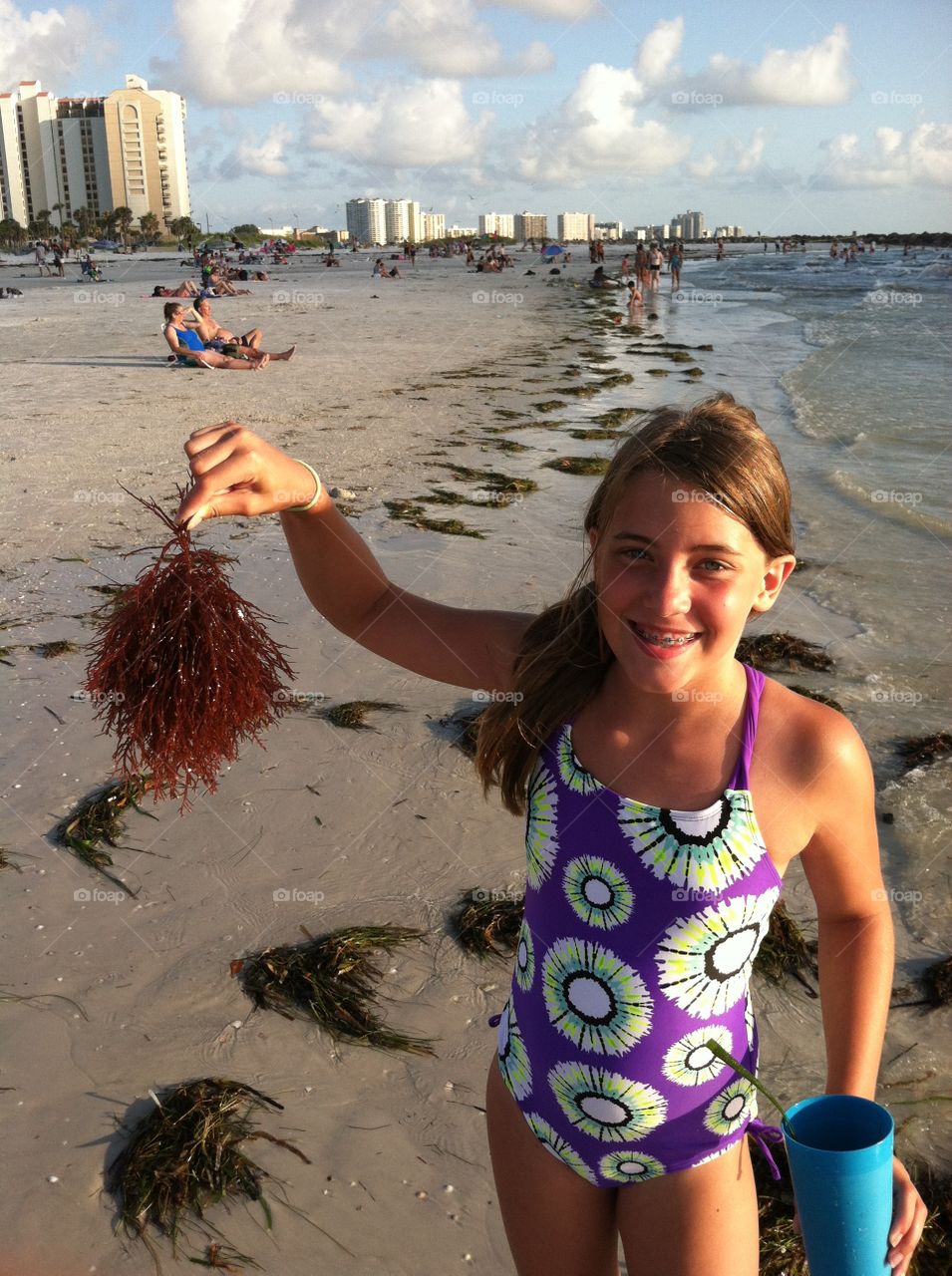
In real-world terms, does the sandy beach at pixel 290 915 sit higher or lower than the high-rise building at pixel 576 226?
lower

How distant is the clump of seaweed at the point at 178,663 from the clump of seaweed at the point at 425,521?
19.8 feet

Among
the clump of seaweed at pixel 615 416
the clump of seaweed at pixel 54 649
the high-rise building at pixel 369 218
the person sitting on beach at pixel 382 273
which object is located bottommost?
the clump of seaweed at pixel 54 649

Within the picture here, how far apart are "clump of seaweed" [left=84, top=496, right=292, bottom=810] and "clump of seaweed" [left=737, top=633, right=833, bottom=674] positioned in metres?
4.42

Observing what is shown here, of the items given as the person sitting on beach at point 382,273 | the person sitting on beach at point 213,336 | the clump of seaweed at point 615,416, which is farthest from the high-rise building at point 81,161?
the clump of seaweed at point 615,416

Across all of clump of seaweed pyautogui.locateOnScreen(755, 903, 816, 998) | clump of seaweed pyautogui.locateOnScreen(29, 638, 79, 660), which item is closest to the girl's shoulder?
clump of seaweed pyautogui.locateOnScreen(755, 903, 816, 998)

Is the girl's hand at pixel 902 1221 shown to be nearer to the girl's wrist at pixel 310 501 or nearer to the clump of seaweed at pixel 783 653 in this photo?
the girl's wrist at pixel 310 501

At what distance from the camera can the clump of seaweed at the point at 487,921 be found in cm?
358

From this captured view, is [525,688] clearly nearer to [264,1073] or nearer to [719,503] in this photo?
[719,503]

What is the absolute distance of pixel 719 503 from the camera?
1.89m

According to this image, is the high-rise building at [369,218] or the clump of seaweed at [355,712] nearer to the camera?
the clump of seaweed at [355,712]

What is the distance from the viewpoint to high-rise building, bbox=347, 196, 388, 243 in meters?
165

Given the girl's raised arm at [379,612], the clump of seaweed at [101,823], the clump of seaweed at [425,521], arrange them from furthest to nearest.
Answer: the clump of seaweed at [425,521], the clump of seaweed at [101,823], the girl's raised arm at [379,612]

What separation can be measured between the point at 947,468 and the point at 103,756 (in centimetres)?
1074

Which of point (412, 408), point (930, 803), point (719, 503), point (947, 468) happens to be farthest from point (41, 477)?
point (947, 468)
